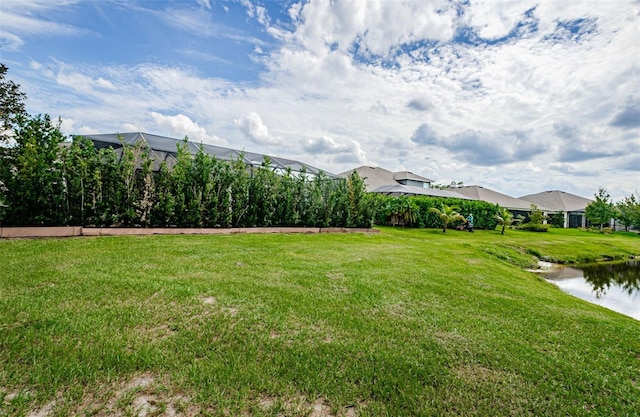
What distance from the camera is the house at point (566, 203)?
4428 centimetres

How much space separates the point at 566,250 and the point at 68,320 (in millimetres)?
19478

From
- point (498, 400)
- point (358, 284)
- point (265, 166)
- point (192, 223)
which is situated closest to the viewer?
point (498, 400)

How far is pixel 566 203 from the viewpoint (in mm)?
46156

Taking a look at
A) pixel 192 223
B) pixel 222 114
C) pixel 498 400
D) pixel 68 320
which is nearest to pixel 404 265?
pixel 498 400

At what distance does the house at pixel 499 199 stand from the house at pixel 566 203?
2290mm

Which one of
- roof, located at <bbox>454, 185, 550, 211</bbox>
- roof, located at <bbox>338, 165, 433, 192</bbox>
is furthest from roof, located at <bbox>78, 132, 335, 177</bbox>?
roof, located at <bbox>454, 185, 550, 211</bbox>

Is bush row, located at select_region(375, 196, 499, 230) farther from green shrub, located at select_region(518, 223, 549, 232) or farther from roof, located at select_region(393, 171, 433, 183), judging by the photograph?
roof, located at select_region(393, 171, 433, 183)

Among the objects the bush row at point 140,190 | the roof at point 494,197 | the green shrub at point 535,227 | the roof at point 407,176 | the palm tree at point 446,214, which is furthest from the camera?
the roof at point 494,197

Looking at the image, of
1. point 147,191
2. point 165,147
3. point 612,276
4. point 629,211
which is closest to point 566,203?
point 629,211

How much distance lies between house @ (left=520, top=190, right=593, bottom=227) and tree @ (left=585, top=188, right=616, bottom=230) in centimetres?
504

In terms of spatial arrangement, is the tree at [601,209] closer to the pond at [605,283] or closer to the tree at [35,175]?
the pond at [605,283]

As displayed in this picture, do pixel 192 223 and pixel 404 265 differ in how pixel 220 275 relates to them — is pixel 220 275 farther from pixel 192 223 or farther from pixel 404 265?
pixel 192 223

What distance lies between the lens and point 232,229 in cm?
1180

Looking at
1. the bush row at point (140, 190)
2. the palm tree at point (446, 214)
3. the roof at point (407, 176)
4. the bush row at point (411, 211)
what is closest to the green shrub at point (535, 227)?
the bush row at point (411, 211)
